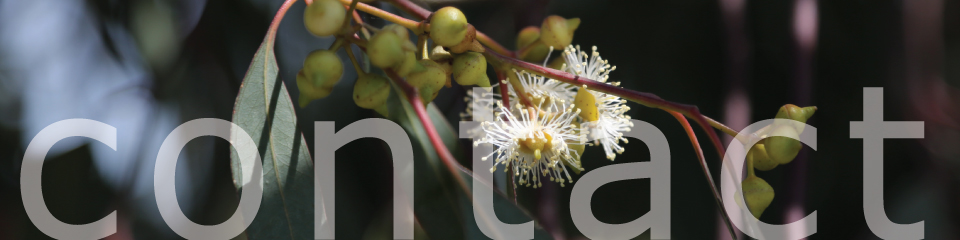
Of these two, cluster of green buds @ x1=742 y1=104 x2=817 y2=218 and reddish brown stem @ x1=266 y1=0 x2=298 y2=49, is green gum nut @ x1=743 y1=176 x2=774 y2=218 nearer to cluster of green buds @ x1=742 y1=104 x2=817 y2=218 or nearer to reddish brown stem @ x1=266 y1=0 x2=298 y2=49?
cluster of green buds @ x1=742 y1=104 x2=817 y2=218

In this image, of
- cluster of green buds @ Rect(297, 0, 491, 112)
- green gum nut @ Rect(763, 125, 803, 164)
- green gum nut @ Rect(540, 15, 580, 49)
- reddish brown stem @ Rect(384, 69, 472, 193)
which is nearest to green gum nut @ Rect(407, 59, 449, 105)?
cluster of green buds @ Rect(297, 0, 491, 112)

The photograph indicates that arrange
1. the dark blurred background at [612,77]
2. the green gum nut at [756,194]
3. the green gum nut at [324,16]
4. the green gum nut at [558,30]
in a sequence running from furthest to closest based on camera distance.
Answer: the dark blurred background at [612,77]
the green gum nut at [558,30]
the green gum nut at [756,194]
the green gum nut at [324,16]

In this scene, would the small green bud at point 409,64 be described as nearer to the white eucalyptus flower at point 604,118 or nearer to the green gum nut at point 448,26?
the green gum nut at point 448,26

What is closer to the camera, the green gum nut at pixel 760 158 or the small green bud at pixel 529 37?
the green gum nut at pixel 760 158

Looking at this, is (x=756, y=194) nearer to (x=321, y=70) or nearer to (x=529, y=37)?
(x=529, y=37)

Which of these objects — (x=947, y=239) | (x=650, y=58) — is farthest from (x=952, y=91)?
(x=650, y=58)

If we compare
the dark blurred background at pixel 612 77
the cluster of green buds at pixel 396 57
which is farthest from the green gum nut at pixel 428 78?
the dark blurred background at pixel 612 77
